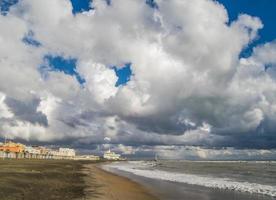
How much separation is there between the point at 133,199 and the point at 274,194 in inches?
565

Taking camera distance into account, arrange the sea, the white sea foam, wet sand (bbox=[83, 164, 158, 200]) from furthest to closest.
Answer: the white sea foam < the sea < wet sand (bbox=[83, 164, 158, 200])

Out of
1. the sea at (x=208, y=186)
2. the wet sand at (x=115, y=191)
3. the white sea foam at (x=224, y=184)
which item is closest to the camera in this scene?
the wet sand at (x=115, y=191)

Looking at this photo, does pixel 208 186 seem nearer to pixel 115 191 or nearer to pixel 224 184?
pixel 224 184

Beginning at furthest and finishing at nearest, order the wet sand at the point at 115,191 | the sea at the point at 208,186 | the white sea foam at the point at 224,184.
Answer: the white sea foam at the point at 224,184, the sea at the point at 208,186, the wet sand at the point at 115,191

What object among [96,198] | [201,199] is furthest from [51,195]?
[201,199]

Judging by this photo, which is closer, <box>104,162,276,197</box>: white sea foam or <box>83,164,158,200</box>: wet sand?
<box>83,164,158,200</box>: wet sand

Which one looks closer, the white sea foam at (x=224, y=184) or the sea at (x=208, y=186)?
the sea at (x=208, y=186)

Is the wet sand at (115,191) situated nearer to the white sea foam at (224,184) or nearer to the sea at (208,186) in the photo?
the sea at (208,186)

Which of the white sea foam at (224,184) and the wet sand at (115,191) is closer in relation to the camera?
the wet sand at (115,191)

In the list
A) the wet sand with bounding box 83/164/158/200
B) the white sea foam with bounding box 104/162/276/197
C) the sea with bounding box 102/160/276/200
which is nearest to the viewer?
the wet sand with bounding box 83/164/158/200

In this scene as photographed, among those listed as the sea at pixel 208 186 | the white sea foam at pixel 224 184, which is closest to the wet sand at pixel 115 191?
the sea at pixel 208 186

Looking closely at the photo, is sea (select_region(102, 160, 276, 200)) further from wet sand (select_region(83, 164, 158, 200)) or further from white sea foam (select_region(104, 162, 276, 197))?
wet sand (select_region(83, 164, 158, 200))

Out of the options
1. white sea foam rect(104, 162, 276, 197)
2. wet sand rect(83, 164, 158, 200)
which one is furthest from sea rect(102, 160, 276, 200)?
wet sand rect(83, 164, 158, 200)

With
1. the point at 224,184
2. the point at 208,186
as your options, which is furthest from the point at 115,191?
the point at 224,184
